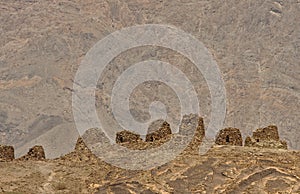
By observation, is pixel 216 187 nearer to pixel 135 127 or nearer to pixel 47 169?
pixel 47 169

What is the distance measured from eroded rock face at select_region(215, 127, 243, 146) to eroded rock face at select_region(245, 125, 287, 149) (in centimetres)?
44

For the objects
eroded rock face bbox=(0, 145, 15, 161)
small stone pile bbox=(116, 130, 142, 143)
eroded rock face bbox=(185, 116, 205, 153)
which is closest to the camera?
eroded rock face bbox=(185, 116, 205, 153)

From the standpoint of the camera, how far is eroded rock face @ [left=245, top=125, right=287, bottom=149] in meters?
23.6

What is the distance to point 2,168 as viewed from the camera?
20891 mm

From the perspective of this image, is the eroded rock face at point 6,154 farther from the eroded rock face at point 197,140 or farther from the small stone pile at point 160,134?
the eroded rock face at point 197,140

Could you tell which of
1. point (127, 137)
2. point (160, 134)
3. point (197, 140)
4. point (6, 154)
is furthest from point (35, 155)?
point (197, 140)

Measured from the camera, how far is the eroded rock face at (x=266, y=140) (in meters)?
23.6

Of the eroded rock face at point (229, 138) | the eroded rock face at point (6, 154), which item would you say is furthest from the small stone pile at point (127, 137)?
the eroded rock face at point (6, 154)

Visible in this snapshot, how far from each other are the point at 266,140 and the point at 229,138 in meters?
2.00

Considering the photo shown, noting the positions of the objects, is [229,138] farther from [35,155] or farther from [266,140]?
[35,155]

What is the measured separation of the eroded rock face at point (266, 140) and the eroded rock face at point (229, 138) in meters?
0.44

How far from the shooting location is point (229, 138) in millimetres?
23797

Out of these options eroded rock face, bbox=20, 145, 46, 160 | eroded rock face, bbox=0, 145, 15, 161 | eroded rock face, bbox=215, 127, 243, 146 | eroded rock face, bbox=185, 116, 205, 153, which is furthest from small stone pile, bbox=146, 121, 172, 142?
eroded rock face, bbox=0, 145, 15, 161

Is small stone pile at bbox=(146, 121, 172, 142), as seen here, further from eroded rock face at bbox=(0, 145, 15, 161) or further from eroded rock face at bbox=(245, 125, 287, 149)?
eroded rock face at bbox=(0, 145, 15, 161)
